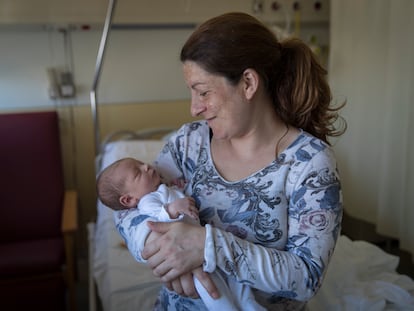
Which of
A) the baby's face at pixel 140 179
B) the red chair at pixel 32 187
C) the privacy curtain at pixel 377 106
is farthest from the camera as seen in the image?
the red chair at pixel 32 187

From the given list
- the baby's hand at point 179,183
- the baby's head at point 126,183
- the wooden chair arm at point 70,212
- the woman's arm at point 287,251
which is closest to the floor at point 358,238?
the wooden chair arm at point 70,212

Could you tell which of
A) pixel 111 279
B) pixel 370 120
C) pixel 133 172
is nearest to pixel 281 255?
pixel 133 172

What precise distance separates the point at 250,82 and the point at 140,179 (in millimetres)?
412

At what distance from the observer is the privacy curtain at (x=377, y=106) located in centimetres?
234

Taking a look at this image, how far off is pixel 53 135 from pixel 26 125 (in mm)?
152

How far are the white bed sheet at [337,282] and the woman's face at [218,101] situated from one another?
2.41ft

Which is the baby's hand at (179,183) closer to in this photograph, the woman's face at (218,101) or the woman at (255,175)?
the woman at (255,175)

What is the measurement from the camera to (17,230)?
2570 millimetres

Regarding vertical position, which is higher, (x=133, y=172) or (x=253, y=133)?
(x=253, y=133)

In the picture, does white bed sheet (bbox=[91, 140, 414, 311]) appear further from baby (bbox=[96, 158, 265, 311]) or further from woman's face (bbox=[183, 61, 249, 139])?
woman's face (bbox=[183, 61, 249, 139])

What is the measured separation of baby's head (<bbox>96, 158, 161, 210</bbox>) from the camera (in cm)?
122

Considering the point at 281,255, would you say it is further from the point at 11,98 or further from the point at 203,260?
the point at 11,98

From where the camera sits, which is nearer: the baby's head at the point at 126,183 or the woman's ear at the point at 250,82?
the woman's ear at the point at 250,82

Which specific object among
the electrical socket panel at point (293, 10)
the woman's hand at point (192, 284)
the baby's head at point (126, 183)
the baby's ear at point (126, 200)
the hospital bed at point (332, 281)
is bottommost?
the hospital bed at point (332, 281)
